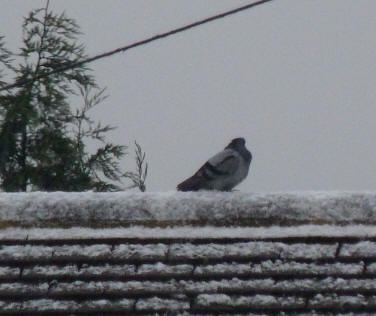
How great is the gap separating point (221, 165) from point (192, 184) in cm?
28

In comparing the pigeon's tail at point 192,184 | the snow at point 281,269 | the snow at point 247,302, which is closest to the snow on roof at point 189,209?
the snow at point 281,269

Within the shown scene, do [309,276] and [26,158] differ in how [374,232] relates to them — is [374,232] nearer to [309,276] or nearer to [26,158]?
[309,276]

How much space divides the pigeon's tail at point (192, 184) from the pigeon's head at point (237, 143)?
802mm

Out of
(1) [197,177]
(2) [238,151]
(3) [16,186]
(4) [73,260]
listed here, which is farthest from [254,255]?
(3) [16,186]

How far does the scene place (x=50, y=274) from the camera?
5273 millimetres

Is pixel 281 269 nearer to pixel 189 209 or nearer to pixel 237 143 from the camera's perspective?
pixel 189 209

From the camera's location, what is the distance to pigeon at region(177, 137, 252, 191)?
680 cm

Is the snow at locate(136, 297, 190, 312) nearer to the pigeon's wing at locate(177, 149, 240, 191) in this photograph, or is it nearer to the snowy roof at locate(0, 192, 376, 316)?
the snowy roof at locate(0, 192, 376, 316)

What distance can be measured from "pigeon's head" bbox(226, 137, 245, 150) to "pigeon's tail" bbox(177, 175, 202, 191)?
0.80m

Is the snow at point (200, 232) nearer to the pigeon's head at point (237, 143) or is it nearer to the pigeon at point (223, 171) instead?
the pigeon at point (223, 171)

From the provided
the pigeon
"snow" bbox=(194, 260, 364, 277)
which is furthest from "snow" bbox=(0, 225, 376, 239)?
the pigeon

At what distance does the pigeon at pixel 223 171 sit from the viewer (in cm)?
680

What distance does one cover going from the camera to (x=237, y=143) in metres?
7.64

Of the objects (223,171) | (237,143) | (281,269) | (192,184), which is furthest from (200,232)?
(237,143)
